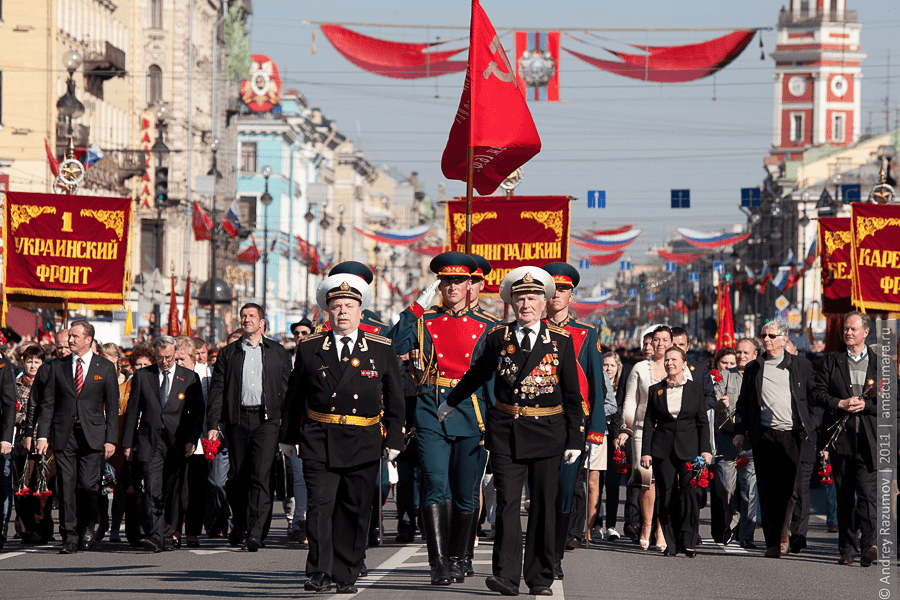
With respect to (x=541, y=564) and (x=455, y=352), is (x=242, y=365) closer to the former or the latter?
(x=455, y=352)

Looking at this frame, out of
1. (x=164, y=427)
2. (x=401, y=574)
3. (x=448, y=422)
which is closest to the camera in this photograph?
(x=448, y=422)

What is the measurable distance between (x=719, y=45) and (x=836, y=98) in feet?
375

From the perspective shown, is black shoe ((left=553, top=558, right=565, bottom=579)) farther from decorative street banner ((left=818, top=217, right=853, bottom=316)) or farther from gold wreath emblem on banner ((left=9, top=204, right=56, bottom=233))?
decorative street banner ((left=818, top=217, right=853, bottom=316))

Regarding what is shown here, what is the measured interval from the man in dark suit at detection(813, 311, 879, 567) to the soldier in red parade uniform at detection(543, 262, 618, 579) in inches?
80.2

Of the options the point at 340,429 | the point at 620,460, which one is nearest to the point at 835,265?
the point at 620,460

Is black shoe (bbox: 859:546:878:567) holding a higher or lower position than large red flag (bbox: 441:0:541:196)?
lower

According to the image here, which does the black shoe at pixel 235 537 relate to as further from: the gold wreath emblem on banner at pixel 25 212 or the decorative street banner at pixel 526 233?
the decorative street banner at pixel 526 233

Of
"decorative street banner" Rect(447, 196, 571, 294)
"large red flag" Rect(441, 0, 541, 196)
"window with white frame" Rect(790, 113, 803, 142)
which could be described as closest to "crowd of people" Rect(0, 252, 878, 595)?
"large red flag" Rect(441, 0, 541, 196)

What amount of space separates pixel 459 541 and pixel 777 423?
154 inches

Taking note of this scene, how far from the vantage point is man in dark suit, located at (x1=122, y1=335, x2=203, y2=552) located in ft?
45.5

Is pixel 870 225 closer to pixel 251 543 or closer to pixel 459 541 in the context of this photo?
pixel 251 543

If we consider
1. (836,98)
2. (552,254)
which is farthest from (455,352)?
(836,98)

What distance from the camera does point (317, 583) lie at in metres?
10.2

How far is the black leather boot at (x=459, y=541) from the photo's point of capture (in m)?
10.9
